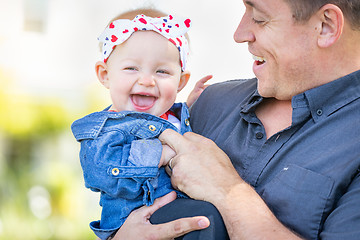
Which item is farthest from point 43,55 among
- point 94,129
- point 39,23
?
point 94,129

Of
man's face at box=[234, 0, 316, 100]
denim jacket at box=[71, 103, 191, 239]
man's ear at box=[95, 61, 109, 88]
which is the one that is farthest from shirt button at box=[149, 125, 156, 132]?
man's face at box=[234, 0, 316, 100]

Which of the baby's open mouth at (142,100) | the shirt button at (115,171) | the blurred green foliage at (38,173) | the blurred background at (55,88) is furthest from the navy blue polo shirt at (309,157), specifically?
the blurred green foliage at (38,173)

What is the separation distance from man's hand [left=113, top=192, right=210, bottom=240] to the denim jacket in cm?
4

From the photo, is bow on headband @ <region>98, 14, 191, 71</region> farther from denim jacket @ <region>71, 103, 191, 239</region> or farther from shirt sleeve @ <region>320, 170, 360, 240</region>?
shirt sleeve @ <region>320, 170, 360, 240</region>

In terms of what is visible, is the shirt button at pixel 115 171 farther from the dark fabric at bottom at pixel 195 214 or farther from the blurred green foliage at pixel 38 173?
the blurred green foliage at pixel 38 173

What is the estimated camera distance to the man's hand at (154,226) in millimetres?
2171

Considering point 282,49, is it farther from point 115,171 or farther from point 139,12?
point 115,171

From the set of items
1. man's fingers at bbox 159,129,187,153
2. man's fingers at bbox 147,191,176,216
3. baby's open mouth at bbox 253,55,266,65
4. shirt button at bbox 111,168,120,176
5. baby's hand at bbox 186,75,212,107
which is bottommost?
man's fingers at bbox 147,191,176,216

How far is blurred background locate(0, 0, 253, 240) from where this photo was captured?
9445mm

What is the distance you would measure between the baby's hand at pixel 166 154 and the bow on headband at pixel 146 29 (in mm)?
423

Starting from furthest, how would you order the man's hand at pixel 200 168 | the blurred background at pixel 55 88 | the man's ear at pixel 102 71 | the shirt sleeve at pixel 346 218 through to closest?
1. the blurred background at pixel 55 88
2. the man's ear at pixel 102 71
3. the man's hand at pixel 200 168
4. the shirt sleeve at pixel 346 218

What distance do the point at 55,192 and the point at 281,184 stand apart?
7784mm

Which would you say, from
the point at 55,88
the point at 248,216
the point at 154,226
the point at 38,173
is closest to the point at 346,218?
the point at 248,216

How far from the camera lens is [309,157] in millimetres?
2225
